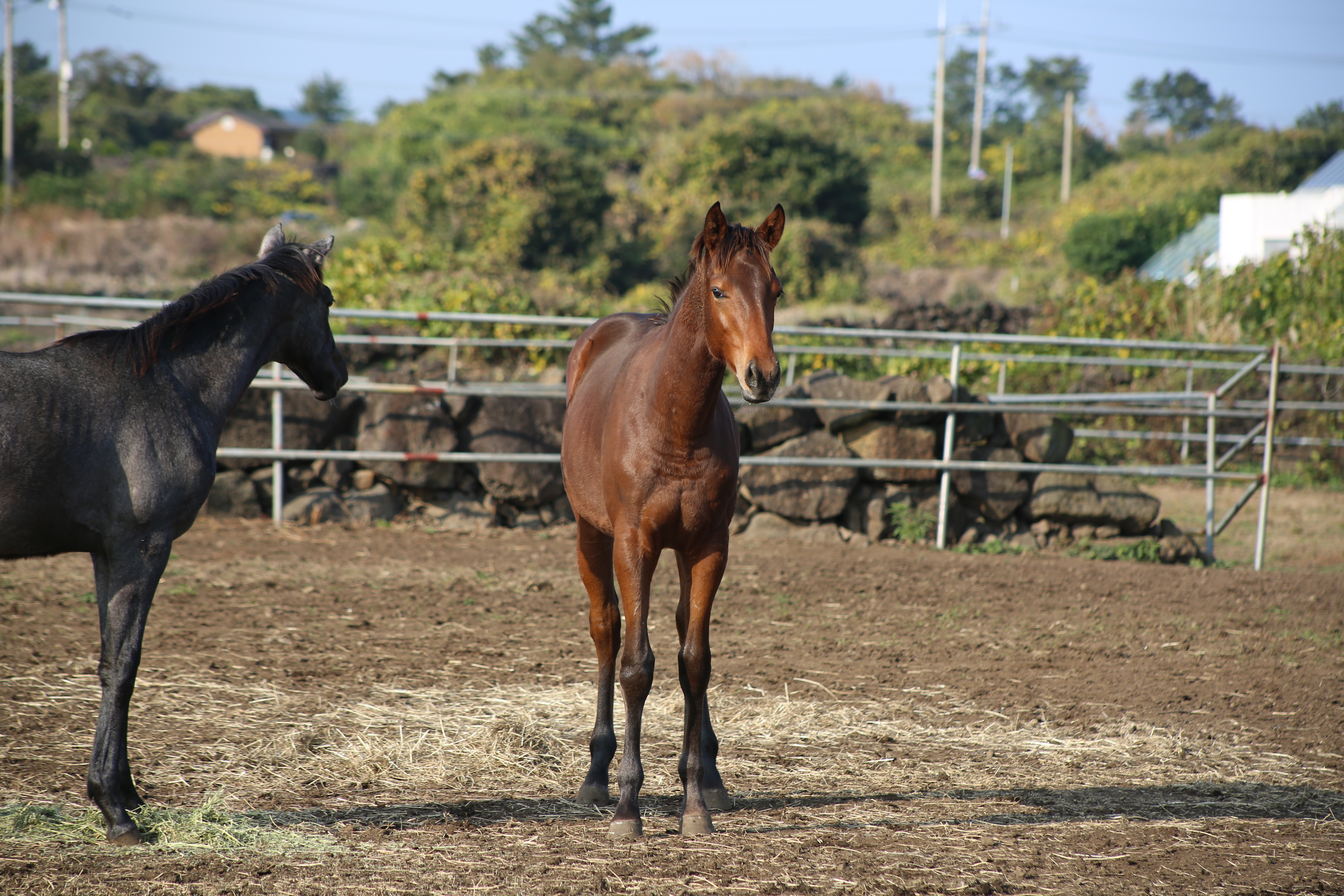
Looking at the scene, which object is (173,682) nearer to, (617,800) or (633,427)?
(617,800)

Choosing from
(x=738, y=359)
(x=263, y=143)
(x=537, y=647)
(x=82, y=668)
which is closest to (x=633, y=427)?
(x=738, y=359)

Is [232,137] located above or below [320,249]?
above

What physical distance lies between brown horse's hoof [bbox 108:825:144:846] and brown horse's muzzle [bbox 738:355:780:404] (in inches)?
84.6

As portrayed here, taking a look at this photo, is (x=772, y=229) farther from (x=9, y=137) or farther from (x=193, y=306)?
(x=9, y=137)

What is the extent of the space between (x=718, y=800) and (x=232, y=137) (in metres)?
62.0

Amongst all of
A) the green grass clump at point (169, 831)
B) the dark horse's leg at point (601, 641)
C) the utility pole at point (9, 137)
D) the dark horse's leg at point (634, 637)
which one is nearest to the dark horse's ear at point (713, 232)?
the dark horse's leg at point (634, 637)

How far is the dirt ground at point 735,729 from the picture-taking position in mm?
2807

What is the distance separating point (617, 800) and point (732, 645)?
1986mm

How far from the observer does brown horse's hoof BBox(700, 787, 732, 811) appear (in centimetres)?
330

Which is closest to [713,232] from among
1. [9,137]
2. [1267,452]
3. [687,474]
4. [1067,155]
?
[687,474]

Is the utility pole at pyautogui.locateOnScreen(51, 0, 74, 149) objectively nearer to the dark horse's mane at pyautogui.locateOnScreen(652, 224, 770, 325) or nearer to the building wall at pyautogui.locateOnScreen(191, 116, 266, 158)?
the building wall at pyautogui.locateOnScreen(191, 116, 266, 158)

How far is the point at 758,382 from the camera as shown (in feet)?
8.77

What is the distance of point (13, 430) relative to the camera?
8.64 ft

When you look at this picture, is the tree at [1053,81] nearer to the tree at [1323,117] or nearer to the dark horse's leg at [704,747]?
the tree at [1323,117]
